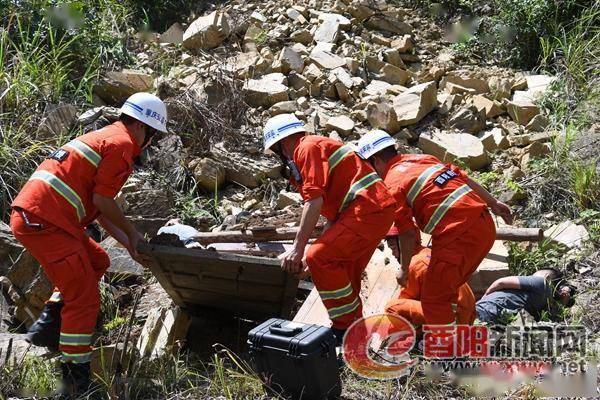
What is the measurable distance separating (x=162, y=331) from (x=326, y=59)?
12.5 feet

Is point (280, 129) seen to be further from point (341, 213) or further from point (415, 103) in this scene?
point (415, 103)

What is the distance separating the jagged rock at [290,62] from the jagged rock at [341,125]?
1.01 metres

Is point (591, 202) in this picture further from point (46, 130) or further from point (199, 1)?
point (199, 1)

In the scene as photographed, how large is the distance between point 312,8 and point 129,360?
218 inches

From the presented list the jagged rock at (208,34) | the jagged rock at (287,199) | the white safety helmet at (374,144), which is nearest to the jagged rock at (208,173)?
the jagged rock at (287,199)

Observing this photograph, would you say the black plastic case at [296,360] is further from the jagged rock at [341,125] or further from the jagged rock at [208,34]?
the jagged rock at [208,34]

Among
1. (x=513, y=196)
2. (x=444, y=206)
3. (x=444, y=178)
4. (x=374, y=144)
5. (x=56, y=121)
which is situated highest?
(x=374, y=144)

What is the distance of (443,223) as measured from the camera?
4.19m

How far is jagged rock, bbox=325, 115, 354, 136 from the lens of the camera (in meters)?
6.87

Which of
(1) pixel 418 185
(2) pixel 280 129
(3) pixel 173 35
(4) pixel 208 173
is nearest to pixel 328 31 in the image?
(3) pixel 173 35

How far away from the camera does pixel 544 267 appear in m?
5.20

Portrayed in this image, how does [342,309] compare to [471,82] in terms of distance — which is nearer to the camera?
[342,309]

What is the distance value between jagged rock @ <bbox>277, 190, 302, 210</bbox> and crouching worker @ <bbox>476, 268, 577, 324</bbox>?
1.91 meters

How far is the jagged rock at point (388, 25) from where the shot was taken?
8445mm
